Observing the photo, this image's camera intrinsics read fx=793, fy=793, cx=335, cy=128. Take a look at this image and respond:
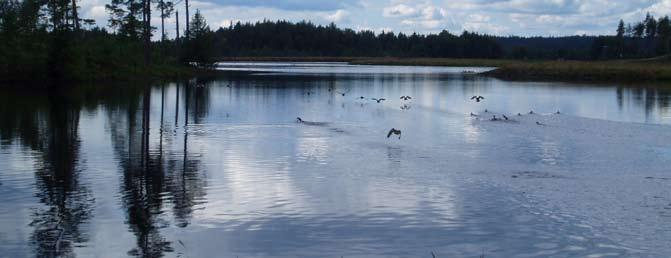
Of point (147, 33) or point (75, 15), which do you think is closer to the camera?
point (75, 15)

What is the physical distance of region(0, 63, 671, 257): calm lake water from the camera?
35.6 feet

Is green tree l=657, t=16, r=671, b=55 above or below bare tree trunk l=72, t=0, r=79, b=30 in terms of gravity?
above

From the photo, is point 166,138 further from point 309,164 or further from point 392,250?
point 392,250

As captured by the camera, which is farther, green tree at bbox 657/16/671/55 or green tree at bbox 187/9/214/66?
green tree at bbox 657/16/671/55

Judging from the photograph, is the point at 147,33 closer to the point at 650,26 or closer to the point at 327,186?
the point at 327,186

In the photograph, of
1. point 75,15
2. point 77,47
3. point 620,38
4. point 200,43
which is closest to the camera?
point 77,47

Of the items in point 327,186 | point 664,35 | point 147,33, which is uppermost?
point 664,35

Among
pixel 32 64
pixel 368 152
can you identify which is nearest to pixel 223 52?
pixel 32 64

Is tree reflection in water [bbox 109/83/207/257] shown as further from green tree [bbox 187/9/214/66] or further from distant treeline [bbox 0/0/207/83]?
green tree [bbox 187/9/214/66]

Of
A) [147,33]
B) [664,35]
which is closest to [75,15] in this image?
[147,33]

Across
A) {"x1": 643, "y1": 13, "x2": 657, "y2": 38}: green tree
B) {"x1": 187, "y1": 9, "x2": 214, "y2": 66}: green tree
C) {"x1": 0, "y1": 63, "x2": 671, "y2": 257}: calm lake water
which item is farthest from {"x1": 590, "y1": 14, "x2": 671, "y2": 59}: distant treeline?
{"x1": 0, "y1": 63, "x2": 671, "y2": 257}: calm lake water

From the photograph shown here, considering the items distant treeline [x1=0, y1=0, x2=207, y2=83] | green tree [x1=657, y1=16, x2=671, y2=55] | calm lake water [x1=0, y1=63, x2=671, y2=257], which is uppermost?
green tree [x1=657, y1=16, x2=671, y2=55]

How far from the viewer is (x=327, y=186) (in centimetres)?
1498

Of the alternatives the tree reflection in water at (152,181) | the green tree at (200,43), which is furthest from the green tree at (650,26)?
the tree reflection in water at (152,181)
